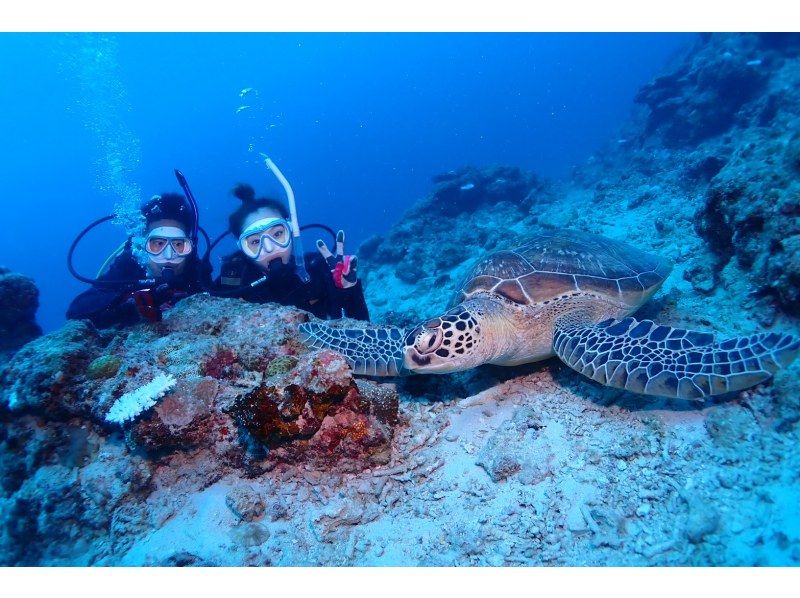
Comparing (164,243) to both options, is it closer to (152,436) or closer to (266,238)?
(266,238)

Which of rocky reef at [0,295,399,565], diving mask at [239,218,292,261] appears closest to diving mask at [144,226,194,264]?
diving mask at [239,218,292,261]

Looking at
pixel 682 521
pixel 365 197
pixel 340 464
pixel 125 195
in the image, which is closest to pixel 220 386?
pixel 340 464

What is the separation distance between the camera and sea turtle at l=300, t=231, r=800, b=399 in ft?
8.09

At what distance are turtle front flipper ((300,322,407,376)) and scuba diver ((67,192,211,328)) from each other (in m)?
2.26

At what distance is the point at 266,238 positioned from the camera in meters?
5.11

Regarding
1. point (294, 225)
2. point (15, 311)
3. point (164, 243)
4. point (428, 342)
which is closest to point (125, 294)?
point (164, 243)

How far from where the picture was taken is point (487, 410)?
3207 mm

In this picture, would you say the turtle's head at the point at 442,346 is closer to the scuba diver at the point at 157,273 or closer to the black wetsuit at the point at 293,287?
the black wetsuit at the point at 293,287

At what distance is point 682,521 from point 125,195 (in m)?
10.7

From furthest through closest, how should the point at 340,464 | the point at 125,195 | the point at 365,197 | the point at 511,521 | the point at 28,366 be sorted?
the point at 365,197, the point at 125,195, the point at 28,366, the point at 340,464, the point at 511,521

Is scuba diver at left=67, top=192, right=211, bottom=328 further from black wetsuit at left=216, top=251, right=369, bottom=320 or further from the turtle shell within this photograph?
the turtle shell

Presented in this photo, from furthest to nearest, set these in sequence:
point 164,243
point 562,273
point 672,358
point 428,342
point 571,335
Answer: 1. point 164,243
2. point 562,273
3. point 571,335
4. point 428,342
5. point 672,358

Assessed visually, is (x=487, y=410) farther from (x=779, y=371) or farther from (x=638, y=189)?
(x=638, y=189)

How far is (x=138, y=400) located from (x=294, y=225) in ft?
9.55
